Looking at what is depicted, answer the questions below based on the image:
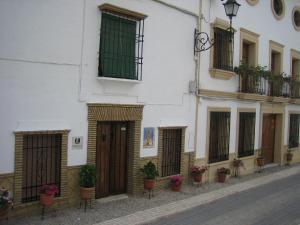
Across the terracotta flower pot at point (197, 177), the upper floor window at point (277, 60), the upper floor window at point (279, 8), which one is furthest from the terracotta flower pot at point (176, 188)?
the upper floor window at point (279, 8)

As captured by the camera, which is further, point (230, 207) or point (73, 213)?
point (230, 207)

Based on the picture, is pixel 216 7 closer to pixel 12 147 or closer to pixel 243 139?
pixel 243 139

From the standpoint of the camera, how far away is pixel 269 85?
54.4 ft

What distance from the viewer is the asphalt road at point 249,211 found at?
30.1 ft

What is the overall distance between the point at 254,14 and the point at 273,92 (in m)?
3.61

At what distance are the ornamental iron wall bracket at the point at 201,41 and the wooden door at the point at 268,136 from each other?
5904 mm

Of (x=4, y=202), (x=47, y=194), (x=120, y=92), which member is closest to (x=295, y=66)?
(x=120, y=92)

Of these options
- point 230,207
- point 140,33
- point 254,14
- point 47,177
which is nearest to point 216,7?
point 254,14

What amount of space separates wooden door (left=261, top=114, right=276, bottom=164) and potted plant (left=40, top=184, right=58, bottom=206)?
11412 mm

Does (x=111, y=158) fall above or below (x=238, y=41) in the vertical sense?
below

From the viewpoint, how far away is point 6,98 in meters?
7.81

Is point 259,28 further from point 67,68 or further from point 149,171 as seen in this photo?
point 67,68

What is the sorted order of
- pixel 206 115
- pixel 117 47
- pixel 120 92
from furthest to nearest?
pixel 206 115, pixel 120 92, pixel 117 47

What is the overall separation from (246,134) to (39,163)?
9251 mm
